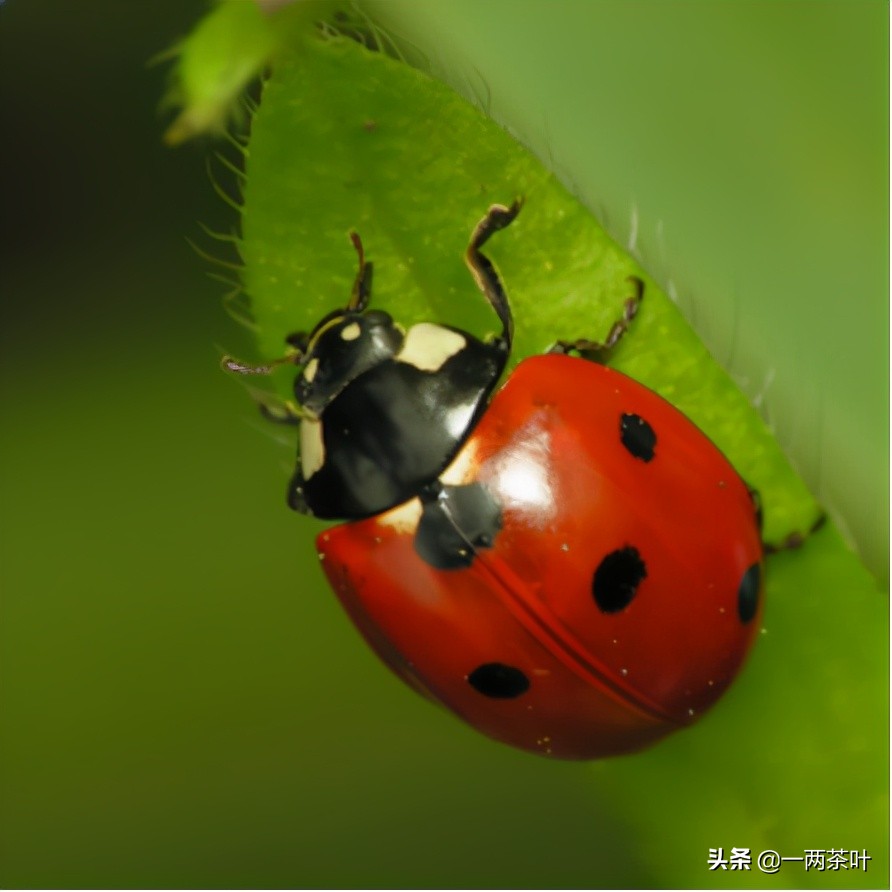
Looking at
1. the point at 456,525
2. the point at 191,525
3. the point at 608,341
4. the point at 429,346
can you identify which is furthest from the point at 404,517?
the point at 191,525

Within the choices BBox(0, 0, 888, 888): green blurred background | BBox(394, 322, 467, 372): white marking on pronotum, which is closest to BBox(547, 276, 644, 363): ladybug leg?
BBox(394, 322, 467, 372): white marking on pronotum

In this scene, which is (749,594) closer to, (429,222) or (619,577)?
(619,577)

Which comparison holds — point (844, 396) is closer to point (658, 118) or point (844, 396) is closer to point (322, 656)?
point (658, 118)

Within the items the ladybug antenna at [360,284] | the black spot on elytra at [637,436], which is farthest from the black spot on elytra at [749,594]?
the ladybug antenna at [360,284]

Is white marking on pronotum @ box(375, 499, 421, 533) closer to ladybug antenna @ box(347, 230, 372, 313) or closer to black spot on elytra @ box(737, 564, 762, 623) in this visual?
ladybug antenna @ box(347, 230, 372, 313)

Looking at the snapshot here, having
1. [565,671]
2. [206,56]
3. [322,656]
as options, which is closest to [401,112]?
[206,56]

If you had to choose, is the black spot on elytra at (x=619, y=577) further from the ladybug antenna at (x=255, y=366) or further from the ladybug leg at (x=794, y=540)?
the ladybug antenna at (x=255, y=366)
